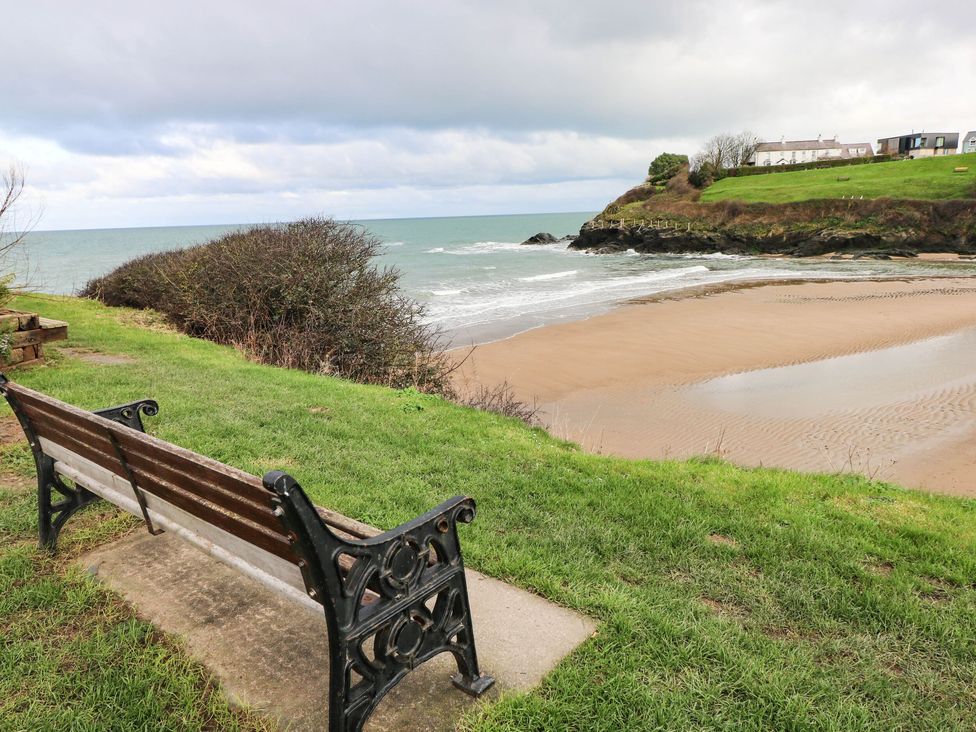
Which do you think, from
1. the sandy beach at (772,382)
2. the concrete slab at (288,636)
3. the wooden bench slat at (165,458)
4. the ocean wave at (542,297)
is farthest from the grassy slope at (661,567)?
the ocean wave at (542,297)

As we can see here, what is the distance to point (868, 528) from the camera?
4.17 m

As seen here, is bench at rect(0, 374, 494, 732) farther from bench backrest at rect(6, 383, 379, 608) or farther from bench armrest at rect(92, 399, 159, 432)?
bench armrest at rect(92, 399, 159, 432)

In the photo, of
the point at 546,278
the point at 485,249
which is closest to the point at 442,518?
the point at 546,278

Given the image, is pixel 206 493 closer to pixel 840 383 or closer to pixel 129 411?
pixel 129 411

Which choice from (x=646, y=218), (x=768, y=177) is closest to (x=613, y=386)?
(x=646, y=218)

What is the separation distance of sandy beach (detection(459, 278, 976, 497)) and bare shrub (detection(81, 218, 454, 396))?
6.40ft

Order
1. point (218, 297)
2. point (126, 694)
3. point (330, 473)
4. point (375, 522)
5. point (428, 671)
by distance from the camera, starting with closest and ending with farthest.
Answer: point (126, 694) → point (428, 671) → point (375, 522) → point (330, 473) → point (218, 297)

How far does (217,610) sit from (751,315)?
19.7 meters

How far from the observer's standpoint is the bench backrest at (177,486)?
219 cm

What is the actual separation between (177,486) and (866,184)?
56.8m

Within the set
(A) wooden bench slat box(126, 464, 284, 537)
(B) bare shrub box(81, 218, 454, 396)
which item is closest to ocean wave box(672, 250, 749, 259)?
(B) bare shrub box(81, 218, 454, 396)

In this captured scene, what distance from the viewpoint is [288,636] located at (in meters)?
2.84

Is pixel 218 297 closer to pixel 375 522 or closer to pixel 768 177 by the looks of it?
pixel 375 522

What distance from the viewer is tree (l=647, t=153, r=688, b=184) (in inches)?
2822
